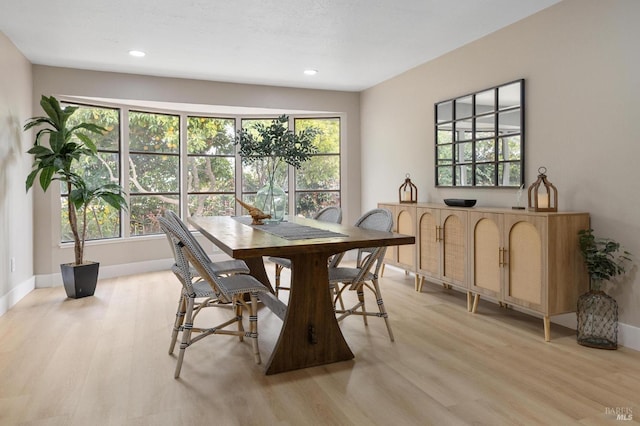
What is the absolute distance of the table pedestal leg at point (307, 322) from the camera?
8.49ft

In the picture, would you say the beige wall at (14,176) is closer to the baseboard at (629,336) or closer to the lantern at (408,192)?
the lantern at (408,192)

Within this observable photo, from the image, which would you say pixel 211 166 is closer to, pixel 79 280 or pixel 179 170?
pixel 179 170

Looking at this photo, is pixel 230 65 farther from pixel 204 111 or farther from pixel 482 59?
pixel 482 59

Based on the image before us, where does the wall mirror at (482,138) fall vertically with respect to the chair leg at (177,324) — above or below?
above

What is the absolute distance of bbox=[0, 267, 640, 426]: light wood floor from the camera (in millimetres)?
2115

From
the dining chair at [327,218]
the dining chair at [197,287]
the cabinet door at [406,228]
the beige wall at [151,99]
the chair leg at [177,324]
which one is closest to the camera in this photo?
the dining chair at [197,287]

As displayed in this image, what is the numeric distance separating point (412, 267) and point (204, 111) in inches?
139

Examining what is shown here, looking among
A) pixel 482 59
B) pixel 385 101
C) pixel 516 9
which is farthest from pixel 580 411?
pixel 385 101

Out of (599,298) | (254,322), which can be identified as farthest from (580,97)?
(254,322)

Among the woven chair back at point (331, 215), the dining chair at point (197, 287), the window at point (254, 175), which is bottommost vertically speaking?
the dining chair at point (197, 287)

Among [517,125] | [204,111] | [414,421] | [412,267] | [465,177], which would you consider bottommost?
[414,421]

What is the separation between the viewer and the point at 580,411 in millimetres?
2129

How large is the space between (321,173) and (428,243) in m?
2.60

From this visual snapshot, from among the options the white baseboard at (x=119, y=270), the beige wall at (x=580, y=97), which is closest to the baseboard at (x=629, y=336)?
the beige wall at (x=580, y=97)
